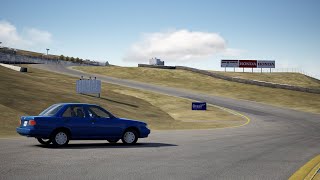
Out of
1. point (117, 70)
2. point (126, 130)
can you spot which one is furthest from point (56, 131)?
point (117, 70)

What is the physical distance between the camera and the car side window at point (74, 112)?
16719 mm

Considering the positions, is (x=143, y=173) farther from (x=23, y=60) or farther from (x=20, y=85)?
(x=23, y=60)

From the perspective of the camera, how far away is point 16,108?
97.6ft

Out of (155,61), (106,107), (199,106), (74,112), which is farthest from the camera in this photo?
(155,61)

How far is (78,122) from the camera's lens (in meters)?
16.7

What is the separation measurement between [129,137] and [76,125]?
7.07 ft

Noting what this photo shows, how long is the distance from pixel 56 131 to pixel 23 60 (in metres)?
85.6

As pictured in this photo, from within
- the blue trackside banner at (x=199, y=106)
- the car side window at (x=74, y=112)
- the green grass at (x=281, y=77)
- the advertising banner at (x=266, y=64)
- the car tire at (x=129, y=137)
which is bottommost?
the blue trackside banner at (x=199, y=106)

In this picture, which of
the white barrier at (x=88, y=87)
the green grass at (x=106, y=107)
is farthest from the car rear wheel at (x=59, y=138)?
the white barrier at (x=88, y=87)

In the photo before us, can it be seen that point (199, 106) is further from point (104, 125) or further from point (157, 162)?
point (157, 162)

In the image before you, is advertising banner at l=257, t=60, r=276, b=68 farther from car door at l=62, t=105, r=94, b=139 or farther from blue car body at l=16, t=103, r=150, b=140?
car door at l=62, t=105, r=94, b=139

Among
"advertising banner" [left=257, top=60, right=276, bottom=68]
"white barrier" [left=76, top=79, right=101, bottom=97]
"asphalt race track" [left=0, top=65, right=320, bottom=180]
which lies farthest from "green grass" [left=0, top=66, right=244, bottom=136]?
"advertising banner" [left=257, top=60, right=276, bottom=68]

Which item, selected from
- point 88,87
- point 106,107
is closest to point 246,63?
point 88,87

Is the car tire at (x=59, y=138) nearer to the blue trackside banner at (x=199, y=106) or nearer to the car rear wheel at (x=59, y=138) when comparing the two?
the car rear wheel at (x=59, y=138)
